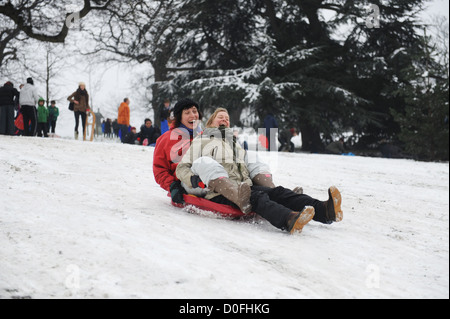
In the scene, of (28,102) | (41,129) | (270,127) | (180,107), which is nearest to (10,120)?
(28,102)

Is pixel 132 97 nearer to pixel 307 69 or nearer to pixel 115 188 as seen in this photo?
pixel 307 69

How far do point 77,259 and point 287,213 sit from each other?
1438mm

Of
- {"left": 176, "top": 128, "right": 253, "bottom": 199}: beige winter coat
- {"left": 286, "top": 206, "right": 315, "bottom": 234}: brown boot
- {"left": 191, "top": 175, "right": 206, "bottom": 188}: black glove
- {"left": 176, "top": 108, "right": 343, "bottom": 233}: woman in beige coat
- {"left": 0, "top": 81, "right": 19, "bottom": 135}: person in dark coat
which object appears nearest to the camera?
{"left": 286, "top": 206, "right": 315, "bottom": 234}: brown boot

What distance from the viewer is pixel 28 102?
9.80 meters

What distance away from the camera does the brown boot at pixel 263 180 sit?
3.44 m

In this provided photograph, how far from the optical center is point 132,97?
59.3m

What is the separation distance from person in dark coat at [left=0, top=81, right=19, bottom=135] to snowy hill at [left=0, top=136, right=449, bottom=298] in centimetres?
573

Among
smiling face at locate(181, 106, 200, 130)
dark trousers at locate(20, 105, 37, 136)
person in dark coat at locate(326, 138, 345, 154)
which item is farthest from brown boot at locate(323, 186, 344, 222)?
person in dark coat at locate(326, 138, 345, 154)

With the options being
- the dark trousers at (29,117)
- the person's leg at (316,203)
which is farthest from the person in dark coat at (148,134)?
the person's leg at (316,203)

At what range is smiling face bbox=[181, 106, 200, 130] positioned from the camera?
388 centimetres

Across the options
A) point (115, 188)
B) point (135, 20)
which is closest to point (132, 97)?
point (135, 20)

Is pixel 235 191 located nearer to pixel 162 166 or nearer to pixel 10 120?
pixel 162 166

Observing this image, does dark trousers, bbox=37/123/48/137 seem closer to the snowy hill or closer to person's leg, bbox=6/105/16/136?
person's leg, bbox=6/105/16/136

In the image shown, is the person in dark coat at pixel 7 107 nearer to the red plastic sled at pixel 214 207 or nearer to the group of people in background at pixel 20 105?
the group of people in background at pixel 20 105
